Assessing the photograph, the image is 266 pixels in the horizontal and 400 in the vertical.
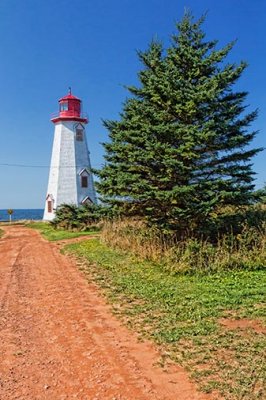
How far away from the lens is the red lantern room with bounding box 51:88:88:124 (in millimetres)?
29517

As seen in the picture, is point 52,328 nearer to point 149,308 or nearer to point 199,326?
point 149,308

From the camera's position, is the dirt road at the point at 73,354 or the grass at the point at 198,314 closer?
the dirt road at the point at 73,354

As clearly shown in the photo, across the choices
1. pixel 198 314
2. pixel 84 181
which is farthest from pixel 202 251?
pixel 84 181

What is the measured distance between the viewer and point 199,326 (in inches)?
212

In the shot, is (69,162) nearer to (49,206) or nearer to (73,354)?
(49,206)

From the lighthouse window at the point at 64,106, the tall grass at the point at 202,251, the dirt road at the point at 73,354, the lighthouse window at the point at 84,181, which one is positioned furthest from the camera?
the lighthouse window at the point at 64,106

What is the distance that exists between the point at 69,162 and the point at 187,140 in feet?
63.4

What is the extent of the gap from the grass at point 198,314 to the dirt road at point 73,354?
29 cm

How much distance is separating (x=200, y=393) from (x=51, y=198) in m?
26.2

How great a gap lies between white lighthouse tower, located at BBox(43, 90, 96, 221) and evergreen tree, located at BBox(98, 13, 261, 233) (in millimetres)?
16311

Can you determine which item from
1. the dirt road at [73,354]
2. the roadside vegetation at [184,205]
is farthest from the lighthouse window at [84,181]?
the dirt road at [73,354]

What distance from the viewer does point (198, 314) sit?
5906 mm

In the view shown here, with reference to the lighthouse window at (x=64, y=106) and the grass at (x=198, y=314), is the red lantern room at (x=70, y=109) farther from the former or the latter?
the grass at (x=198, y=314)

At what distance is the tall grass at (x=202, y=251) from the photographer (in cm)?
915
